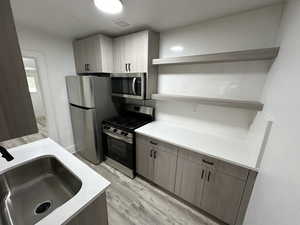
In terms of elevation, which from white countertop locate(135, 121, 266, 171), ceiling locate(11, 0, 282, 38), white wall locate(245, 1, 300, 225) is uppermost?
ceiling locate(11, 0, 282, 38)

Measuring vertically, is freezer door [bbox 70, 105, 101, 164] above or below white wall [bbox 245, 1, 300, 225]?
below

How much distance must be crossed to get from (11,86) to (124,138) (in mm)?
1702

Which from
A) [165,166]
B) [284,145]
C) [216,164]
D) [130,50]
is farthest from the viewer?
[130,50]

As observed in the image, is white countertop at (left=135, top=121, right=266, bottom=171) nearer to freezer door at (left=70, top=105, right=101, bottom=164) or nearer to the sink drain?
freezer door at (left=70, top=105, right=101, bottom=164)

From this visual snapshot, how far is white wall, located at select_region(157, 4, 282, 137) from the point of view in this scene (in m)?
1.42

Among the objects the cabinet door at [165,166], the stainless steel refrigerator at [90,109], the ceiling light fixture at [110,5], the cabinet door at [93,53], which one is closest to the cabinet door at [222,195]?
the cabinet door at [165,166]

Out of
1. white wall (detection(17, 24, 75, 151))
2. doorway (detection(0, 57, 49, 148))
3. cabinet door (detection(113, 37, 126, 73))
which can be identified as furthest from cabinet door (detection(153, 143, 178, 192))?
white wall (detection(17, 24, 75, 151))

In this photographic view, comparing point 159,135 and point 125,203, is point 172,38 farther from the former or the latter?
point 125,203

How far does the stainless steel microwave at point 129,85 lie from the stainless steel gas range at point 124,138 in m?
0.41

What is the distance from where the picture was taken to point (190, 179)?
1643 millimetres

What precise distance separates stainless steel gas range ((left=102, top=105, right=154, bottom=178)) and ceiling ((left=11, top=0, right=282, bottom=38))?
135cm

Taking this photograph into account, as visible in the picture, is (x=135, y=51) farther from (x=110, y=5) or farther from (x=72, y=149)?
(x=72, y=149)

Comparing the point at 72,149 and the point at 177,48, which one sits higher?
the point at 177,48

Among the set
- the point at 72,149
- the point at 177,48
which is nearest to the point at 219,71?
the point at 177,48
